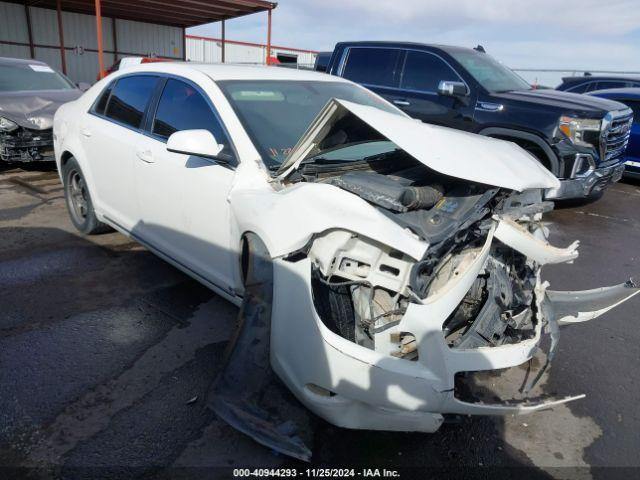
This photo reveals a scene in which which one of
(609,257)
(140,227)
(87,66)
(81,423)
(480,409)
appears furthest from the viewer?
(87,66)

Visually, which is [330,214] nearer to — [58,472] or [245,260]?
[245,260]

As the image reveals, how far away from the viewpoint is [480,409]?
1974 mm

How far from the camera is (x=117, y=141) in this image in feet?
12.0

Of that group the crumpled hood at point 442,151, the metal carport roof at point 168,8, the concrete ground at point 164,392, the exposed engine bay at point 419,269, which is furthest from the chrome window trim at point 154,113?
the metal carport roof at point 168,8

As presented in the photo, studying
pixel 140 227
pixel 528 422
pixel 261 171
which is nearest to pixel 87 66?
pixel 140 227

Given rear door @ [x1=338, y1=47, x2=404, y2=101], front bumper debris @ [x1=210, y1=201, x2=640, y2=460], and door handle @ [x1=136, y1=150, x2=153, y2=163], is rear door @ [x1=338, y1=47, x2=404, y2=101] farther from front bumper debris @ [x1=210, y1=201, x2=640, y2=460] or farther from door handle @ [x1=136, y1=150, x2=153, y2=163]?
front bumper debris @ [x1=210, y1=201, x2=640, y2=460]

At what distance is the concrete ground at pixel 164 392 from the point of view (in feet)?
7.16

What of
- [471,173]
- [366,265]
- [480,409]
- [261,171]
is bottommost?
[480,409]

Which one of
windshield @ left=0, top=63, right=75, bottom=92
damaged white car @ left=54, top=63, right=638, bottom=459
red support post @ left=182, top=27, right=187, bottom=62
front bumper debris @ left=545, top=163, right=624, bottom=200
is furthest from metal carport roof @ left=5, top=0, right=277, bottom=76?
damaged white car @ left=54, top=63, right=638, bottom=459

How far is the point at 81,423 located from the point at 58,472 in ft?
1.00

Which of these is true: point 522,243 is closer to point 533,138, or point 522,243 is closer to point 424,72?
point 533,138

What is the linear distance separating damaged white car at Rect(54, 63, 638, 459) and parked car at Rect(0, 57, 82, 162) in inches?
193

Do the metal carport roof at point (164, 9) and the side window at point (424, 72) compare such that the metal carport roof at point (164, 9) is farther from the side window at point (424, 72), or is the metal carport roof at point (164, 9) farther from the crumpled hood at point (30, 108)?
the side window at point (424, 72)

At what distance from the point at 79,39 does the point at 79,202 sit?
16.8 metres
